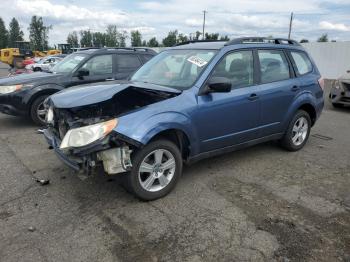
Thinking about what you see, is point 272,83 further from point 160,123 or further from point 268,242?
point 268,242

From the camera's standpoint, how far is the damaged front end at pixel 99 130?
11.7ft

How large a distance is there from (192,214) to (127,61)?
5.69 metres

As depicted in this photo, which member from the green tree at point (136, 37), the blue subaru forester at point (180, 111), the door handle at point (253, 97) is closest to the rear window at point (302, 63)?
the blue subaru forester at point (180, 111)

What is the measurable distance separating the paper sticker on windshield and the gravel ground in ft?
4.92

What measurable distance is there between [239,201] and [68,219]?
6.24 feet

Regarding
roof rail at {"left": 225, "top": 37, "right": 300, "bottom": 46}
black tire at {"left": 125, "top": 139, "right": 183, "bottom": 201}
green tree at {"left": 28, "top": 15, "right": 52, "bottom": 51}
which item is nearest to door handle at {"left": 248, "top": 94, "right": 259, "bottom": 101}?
roof rail at {"left": 225, "top": 37, "right": 300, "bottom": 46}

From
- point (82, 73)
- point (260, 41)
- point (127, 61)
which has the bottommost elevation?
point (82, 73)

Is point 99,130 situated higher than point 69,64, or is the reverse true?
point 69,64

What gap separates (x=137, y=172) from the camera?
3.80 metres

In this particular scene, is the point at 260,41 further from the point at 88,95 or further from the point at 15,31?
the point at 15,31

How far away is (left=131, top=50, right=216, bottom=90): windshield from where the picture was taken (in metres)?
4.54

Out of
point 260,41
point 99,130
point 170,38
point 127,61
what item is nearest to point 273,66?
point 260,41

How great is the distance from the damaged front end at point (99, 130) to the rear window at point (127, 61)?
4.35 meters

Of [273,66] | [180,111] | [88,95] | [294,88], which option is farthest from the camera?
[294,88]
